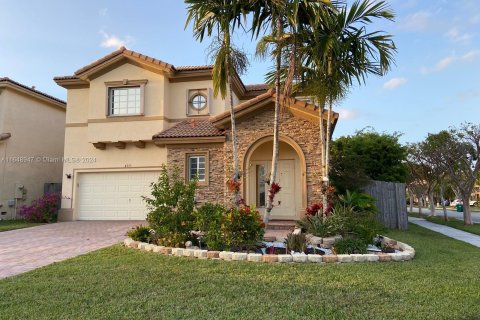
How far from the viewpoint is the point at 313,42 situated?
10484 mm

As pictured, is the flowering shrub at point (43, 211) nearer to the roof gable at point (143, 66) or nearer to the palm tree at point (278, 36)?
the roof gable at point (143, 66)

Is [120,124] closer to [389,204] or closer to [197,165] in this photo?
[197,165]

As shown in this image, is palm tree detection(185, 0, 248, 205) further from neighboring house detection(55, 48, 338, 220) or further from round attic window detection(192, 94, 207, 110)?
round attic window detection(192, 94, 207, 110)

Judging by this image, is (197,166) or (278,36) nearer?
(278,36)

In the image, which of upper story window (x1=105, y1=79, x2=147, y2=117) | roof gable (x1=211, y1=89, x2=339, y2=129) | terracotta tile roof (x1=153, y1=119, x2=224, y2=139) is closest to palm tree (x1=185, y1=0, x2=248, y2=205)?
roof gable (x1=211, y1=89, x2=339, y2=129)

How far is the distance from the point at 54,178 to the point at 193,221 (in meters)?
15.9

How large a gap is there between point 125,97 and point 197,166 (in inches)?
219

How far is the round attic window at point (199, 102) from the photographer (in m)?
17.5

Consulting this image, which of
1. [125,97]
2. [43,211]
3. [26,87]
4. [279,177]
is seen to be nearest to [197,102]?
[125,97]

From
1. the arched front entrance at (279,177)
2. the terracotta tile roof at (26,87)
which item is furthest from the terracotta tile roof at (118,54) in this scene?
the arched front entrance at (279,177)

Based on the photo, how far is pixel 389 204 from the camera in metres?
15.3

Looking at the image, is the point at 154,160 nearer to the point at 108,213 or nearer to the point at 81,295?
the point at 108,213

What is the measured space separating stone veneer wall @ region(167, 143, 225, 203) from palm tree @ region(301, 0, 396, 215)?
5348 millimetres

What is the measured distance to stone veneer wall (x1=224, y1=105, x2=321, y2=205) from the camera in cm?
1327
